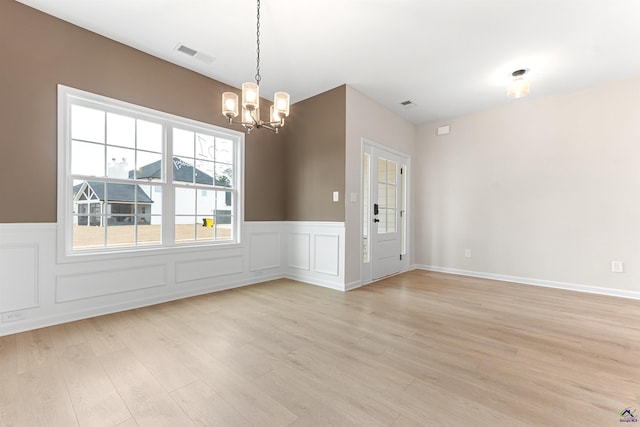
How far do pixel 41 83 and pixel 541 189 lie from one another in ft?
21.0

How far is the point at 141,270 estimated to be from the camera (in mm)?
3191

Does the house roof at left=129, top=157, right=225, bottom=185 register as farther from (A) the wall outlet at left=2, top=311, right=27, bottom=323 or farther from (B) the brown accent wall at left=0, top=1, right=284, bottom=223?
(A) the wall outlet at left=2, top=311, right=27, bottom=323

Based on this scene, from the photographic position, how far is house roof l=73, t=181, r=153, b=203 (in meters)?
2.99

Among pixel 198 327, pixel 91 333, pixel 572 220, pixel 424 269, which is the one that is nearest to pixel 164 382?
pixel 198 327

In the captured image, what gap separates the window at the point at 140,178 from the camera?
2.86 metres

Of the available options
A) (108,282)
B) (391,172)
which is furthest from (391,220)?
(108,282)

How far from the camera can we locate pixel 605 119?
379 cm

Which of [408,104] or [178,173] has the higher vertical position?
[408,104]

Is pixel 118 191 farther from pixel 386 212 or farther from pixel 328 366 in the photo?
pixel 386 212

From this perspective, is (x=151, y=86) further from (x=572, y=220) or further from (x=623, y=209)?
(x=623, y=209)

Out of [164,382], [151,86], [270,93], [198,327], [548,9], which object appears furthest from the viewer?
[270,93]

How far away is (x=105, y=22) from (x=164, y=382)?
3376 millimetres

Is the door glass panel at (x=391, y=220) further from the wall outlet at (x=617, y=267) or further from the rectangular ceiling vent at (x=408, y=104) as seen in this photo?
the wall outlet at (x=617, y=267)

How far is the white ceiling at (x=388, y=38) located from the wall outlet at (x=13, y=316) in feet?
9.32
